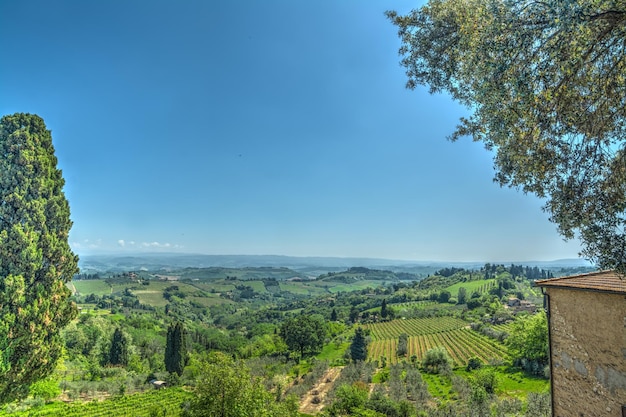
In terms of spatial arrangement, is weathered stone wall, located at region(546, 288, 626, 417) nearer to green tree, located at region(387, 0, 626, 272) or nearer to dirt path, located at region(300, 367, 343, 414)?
green tree, located at region(387, 0, 626, 272)

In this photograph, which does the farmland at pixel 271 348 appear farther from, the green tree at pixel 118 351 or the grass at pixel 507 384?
the green tree at pixel 118 351

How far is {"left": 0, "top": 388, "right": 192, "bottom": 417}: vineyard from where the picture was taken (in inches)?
976

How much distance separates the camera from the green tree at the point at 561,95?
3609 millimetres

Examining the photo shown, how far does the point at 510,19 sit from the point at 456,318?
83.2 metres

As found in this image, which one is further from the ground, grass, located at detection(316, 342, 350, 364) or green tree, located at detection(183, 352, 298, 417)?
green tree, located at detection(183, 352, 298, 417)

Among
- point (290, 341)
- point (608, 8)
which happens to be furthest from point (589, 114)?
point (290, 341)

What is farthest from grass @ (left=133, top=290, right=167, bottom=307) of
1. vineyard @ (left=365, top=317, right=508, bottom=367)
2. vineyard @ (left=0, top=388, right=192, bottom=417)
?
vineyard @ (left=0, top=388, right=192, bottom=417)

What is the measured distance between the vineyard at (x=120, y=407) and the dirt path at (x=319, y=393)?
10.4 metres

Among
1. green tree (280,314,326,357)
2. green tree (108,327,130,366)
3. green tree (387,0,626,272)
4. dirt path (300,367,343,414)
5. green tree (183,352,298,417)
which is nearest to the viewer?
green tree (387,0,626,272)

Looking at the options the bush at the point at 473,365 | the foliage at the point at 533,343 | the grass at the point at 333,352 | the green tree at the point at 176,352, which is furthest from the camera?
the grass at the point at 333,352

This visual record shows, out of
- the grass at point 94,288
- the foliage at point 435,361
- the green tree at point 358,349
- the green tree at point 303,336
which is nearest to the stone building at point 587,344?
the foliage at point 435,361

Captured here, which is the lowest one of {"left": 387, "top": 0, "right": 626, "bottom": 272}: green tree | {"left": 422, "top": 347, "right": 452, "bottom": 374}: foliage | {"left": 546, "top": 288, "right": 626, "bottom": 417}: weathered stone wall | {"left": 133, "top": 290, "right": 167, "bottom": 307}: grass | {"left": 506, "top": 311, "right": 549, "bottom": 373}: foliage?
{"left": 133, "top": 290, "right": 167, "bottom": 307}: grass

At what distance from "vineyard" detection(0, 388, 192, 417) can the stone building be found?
2207 cm

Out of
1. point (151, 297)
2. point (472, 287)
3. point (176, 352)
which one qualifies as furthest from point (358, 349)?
point (151, 297)
